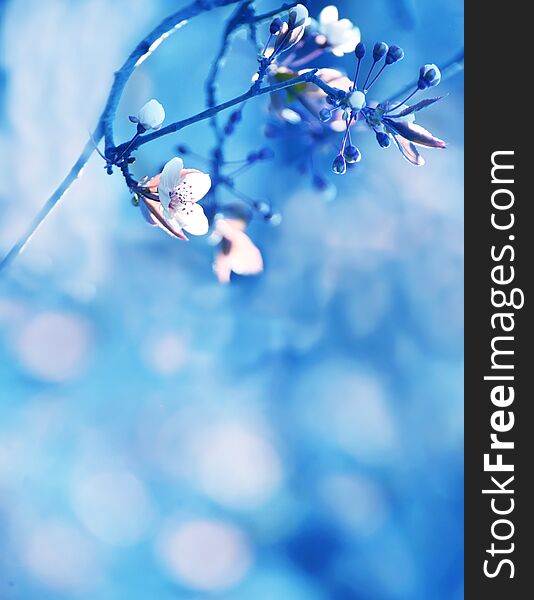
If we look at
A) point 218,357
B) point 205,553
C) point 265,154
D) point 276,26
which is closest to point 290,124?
point 265,154

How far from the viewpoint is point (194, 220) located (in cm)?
53

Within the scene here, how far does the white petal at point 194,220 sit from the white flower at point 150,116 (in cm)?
8

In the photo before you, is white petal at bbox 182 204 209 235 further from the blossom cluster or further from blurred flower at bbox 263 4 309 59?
blurred flower at bbox 263 4 309 59

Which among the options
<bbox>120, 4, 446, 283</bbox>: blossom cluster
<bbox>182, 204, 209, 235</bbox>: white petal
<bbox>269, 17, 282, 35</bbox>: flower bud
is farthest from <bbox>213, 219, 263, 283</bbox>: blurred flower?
<bbox>269, 17, 282, 35</bbox>: flower bud

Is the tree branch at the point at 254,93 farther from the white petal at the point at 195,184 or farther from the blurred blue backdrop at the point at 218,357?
the blurred blue backdrop at the point at 218,357

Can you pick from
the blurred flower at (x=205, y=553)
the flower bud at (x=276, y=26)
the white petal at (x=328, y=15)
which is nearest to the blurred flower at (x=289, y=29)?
the flower bud at (x=276, y=26)

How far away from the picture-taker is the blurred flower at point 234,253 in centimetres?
65

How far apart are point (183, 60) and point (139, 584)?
24.6 inches

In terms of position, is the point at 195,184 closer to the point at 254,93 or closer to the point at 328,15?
the point at 254,93

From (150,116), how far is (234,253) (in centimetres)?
21

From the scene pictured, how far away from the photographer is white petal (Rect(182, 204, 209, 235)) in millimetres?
526

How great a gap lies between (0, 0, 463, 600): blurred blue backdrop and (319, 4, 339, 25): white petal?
5 cm

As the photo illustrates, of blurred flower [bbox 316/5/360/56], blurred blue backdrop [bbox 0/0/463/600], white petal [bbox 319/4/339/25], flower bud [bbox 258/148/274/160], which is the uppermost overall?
white petal [bbox 319/4/339/25]

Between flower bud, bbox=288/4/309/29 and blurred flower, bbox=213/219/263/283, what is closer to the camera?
flower bud, bbox=288/4/309/29
